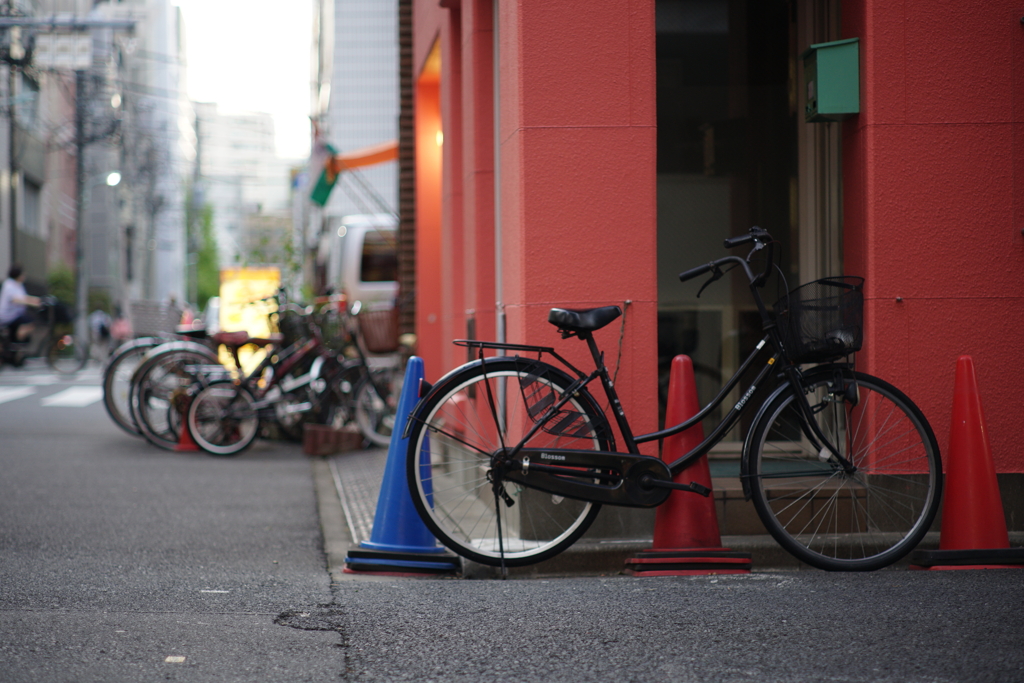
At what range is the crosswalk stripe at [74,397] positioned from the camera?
46.3 ft

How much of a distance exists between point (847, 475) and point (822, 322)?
0.70 meters

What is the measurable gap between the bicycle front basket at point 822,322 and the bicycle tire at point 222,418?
233 inches

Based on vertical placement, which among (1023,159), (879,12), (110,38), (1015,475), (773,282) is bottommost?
(1015,475)

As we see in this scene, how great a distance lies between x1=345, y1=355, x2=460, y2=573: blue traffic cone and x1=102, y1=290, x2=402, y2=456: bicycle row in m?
4.81

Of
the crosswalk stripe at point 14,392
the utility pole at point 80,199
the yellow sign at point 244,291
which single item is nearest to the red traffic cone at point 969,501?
the yellow sign at point 244,291

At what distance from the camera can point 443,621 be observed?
11.9ft

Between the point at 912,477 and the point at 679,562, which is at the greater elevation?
the point at 912,477

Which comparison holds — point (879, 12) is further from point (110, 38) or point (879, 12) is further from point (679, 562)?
point (110, 38)

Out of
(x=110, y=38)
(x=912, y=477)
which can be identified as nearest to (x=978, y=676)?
(x=912, y=477)

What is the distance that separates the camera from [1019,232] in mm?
4812

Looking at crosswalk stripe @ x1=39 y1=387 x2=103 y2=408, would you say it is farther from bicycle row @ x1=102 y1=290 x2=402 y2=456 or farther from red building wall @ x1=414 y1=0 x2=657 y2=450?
red building wall @ x1=414 y1=0 x2=657 y2=450

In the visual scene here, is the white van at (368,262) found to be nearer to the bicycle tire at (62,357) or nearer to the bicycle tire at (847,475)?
the bicycle tire at (62,357)

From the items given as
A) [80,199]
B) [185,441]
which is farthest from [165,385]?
[80,199]

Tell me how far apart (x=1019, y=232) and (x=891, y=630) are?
7.56 feet
